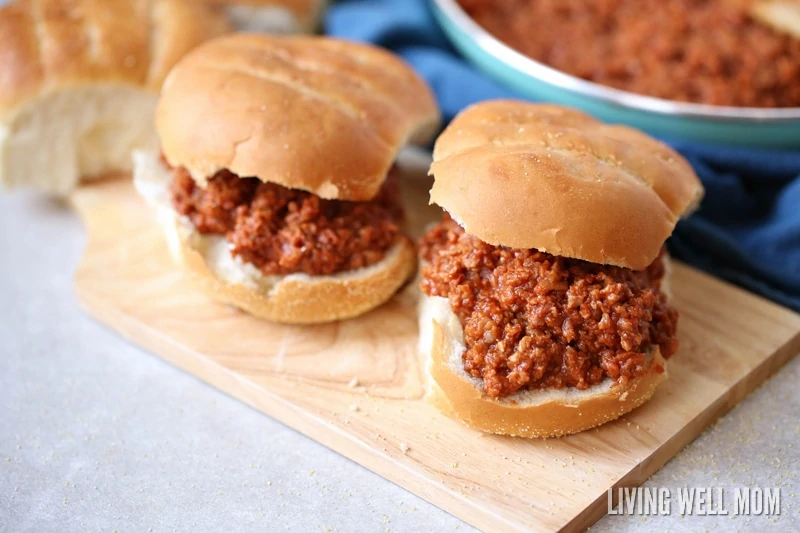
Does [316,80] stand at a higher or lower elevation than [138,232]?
higher

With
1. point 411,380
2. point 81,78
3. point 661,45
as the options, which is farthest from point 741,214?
point 81,78

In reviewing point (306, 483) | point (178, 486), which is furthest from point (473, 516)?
point (178, 486)

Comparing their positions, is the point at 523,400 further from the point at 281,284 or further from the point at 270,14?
the point at 270,14

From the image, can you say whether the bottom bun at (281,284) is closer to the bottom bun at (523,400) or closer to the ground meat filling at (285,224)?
the ground meat filling at (285,224)

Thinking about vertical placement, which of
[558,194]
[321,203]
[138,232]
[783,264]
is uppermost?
[558,194]

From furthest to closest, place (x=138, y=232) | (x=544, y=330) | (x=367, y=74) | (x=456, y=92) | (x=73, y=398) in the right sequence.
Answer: (x=456, y=92)
(x=138, y=232)
(x=367, y=74)
(x=73, y=398)
(x=544, y=330)

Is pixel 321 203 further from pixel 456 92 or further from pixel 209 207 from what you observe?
pixel 456 92
